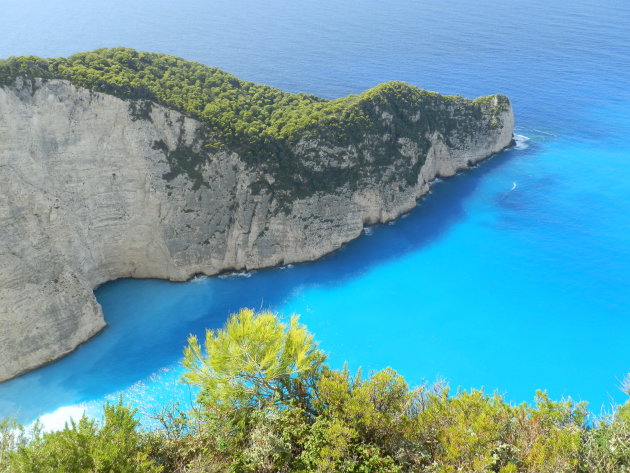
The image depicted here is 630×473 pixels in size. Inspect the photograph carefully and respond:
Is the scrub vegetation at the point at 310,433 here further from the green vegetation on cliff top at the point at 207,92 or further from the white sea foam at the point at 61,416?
the green vegetation on cliff top at the point at 207,92

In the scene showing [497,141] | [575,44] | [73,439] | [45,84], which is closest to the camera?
[73,439]

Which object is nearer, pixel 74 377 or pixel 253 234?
pixel 74 377

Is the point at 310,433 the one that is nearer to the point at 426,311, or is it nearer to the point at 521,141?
the point at 426,311

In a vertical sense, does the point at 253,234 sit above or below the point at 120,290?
above

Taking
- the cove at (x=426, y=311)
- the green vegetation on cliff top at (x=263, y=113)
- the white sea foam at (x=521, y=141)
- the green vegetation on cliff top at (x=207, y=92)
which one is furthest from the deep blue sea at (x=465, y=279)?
the green vegetation on cliff top at (x=207, y=92)

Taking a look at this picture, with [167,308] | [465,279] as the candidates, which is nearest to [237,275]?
[167,308]

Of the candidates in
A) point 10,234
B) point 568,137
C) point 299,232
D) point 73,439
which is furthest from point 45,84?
point 568,137

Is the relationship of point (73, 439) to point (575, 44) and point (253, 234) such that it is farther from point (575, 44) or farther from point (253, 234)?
point (575, 44)
